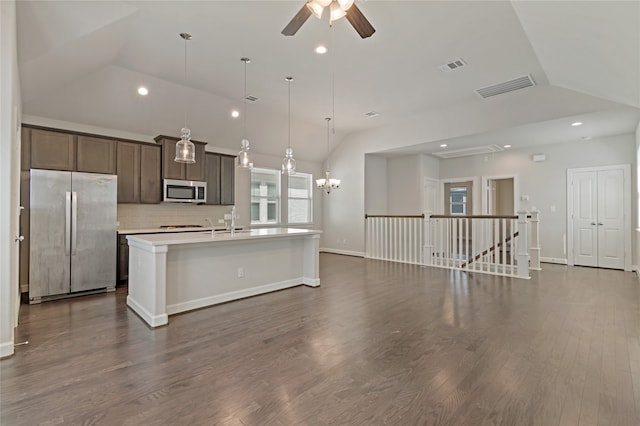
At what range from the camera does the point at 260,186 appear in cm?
812

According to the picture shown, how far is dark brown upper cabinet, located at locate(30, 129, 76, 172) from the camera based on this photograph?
14.3 feet

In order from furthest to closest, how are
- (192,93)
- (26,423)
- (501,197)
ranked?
1. (501,197)
2. (192,93)
3. (26,423)

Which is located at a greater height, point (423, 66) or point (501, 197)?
point (423, 66)

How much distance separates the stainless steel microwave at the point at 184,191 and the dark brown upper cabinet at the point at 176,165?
97mm

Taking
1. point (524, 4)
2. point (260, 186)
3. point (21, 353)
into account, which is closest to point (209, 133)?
point (260, 186)

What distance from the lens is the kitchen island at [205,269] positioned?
129 inches

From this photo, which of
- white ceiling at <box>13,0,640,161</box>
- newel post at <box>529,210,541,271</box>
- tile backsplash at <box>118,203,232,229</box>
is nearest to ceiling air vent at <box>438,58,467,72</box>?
white ceiling at <box>13,0,640,161</box>

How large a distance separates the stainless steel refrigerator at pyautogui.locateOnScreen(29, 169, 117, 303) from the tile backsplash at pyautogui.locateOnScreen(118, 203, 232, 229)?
1.13 meters

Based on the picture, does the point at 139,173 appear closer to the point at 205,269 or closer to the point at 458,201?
the point at 205,269

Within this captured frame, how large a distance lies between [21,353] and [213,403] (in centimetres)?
198

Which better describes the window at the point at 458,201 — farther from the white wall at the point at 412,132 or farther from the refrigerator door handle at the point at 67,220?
the refrigerator door handle at the point at 67,220

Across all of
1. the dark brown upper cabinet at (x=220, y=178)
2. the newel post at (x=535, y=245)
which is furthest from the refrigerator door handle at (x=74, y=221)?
the newel post at (x=535, y=245)

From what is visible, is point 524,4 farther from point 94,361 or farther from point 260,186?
point 260,186

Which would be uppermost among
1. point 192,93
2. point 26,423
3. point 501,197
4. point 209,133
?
point 192,93
